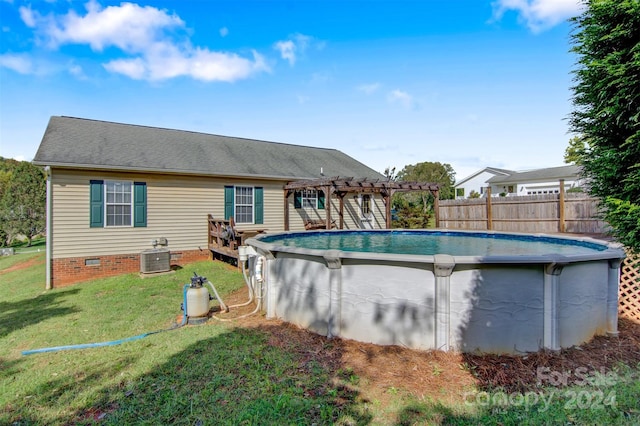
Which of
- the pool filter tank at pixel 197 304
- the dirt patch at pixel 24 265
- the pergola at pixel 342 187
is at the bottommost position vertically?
the dirt patch at pixel 24 265

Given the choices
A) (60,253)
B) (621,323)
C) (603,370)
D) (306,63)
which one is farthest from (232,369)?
(306,63)

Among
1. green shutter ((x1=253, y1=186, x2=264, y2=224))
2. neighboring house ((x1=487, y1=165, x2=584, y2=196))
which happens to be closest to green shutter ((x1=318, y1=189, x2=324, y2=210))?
green shutter ((x1=253, y1=186, x2=264, y2=224))

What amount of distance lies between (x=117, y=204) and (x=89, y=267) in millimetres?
1990

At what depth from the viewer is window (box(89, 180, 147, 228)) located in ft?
30.3

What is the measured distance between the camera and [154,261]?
354 inches

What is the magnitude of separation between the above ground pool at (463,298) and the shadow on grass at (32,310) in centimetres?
509

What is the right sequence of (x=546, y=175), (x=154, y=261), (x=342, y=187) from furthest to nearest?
1. (x=546, y=175)
2. (x=342, y=187)
3. (x=154, y=261)

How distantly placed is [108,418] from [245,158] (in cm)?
1130

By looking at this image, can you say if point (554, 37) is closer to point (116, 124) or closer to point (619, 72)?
point (619, 72)

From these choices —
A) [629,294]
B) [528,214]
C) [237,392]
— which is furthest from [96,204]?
[528,214]

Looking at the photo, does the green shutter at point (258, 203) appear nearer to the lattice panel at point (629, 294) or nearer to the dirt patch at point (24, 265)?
the dirt patch at point (24, 265)

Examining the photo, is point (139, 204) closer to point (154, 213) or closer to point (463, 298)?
point (154, 213)

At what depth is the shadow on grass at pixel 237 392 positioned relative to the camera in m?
2.56

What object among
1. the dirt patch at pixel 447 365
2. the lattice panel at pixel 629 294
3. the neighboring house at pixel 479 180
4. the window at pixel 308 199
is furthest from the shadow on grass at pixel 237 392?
the neighboring house at pixel 479 180
